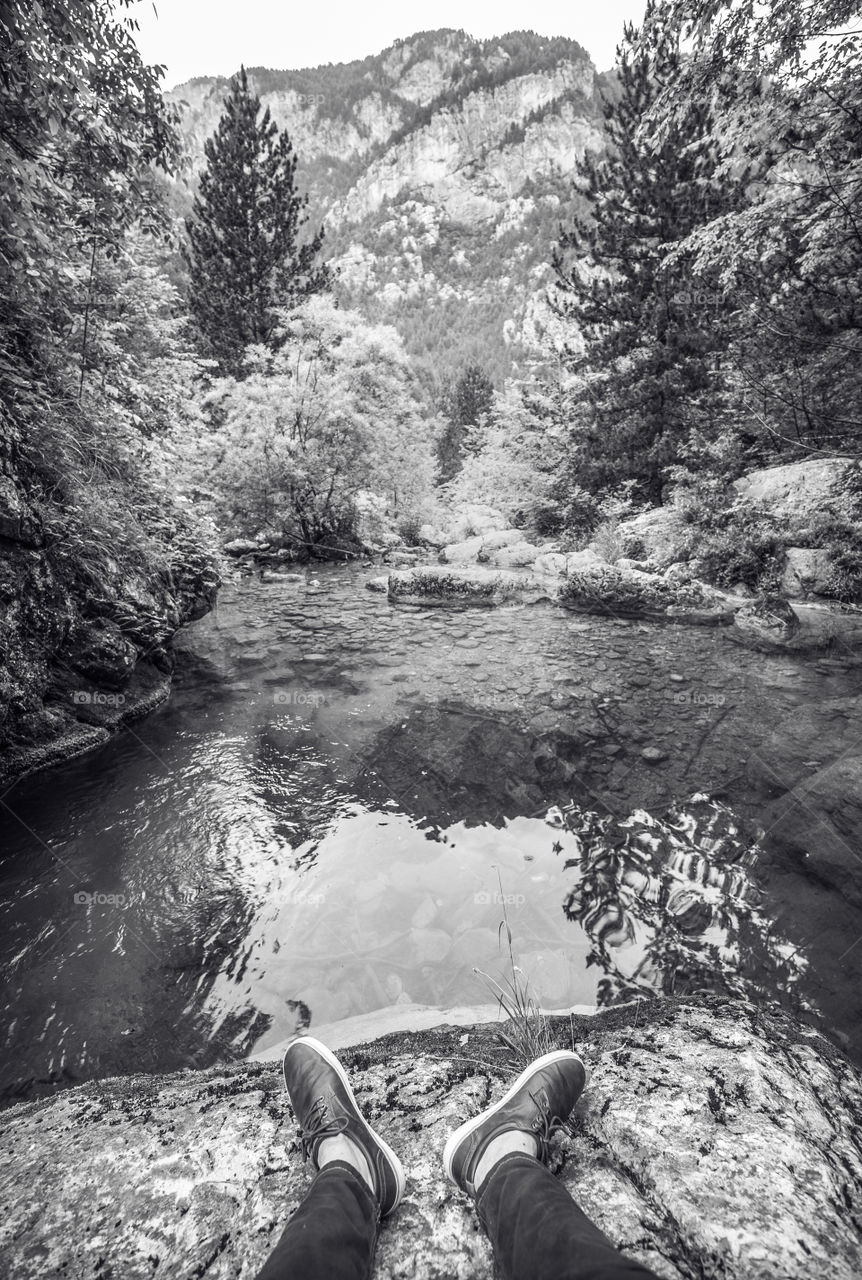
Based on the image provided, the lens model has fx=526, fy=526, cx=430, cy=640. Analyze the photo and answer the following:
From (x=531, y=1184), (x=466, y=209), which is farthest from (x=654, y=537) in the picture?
(x=466, y=209)

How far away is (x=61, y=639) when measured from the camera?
4.70 m

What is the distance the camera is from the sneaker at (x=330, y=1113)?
A: 59.6 inches

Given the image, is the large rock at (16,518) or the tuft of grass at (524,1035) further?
the large rock at (16,518)

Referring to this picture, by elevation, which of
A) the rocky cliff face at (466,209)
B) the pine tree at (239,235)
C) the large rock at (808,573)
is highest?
Answer: the rocky cliff face at (466,209)

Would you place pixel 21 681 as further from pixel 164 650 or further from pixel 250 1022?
pixel 250 1022

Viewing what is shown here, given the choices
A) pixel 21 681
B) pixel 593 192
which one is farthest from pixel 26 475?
pixel 593 192

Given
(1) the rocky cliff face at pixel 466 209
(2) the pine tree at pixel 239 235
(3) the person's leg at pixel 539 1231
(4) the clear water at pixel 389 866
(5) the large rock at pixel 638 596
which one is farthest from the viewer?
(1) the rocky cliff face at pixel 466 209

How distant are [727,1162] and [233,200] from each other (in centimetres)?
2742

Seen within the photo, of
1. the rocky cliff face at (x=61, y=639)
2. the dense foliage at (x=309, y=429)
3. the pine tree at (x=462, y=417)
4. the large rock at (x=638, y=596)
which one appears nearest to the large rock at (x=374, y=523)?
the dense foliage at (x=309, y=429)

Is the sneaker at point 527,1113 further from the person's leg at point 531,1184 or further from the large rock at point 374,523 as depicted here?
the large rock at point 374,523

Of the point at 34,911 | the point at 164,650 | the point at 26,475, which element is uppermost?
the point at 26,475

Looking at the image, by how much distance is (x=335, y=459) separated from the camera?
607 inches

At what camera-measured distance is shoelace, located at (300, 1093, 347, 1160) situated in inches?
63.3

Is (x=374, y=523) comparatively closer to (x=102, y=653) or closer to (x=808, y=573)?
(x=808, y=573)
